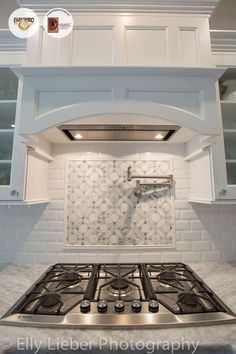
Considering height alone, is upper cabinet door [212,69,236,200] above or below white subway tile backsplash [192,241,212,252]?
above

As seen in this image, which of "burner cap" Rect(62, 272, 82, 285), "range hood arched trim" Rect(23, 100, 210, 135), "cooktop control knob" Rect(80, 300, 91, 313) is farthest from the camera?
"burner cap" Rect(62, 272, 82, 285)

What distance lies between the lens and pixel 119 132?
1.19 metres

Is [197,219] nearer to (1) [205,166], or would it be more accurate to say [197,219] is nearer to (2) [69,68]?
(1) [205,166]

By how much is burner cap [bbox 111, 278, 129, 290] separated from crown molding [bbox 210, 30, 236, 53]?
1.40 metres

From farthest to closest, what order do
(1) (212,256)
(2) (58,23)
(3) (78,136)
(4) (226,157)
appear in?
(1) (212,256) < (3) (78,136) < (4) (226,157) < (2) (58,23)

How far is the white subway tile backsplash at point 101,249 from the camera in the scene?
136cm

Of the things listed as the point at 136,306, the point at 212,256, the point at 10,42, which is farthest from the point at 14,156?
the point at 212,256

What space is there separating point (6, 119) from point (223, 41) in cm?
134

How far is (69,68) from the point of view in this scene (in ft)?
3.04

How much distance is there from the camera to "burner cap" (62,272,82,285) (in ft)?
3.39

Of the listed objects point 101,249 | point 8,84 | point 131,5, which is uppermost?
point 131,5

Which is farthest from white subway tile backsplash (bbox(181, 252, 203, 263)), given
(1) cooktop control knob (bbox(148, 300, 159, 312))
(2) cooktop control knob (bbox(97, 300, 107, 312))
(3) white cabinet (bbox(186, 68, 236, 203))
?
(2) cooktop control knob (bbox(97, 300, 107, 312))

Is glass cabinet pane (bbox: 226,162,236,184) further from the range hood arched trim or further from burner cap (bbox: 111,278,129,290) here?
burner cap (bbox: 111,278,129,290)

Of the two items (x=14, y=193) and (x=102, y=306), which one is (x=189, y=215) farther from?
(x=14, y=193)
